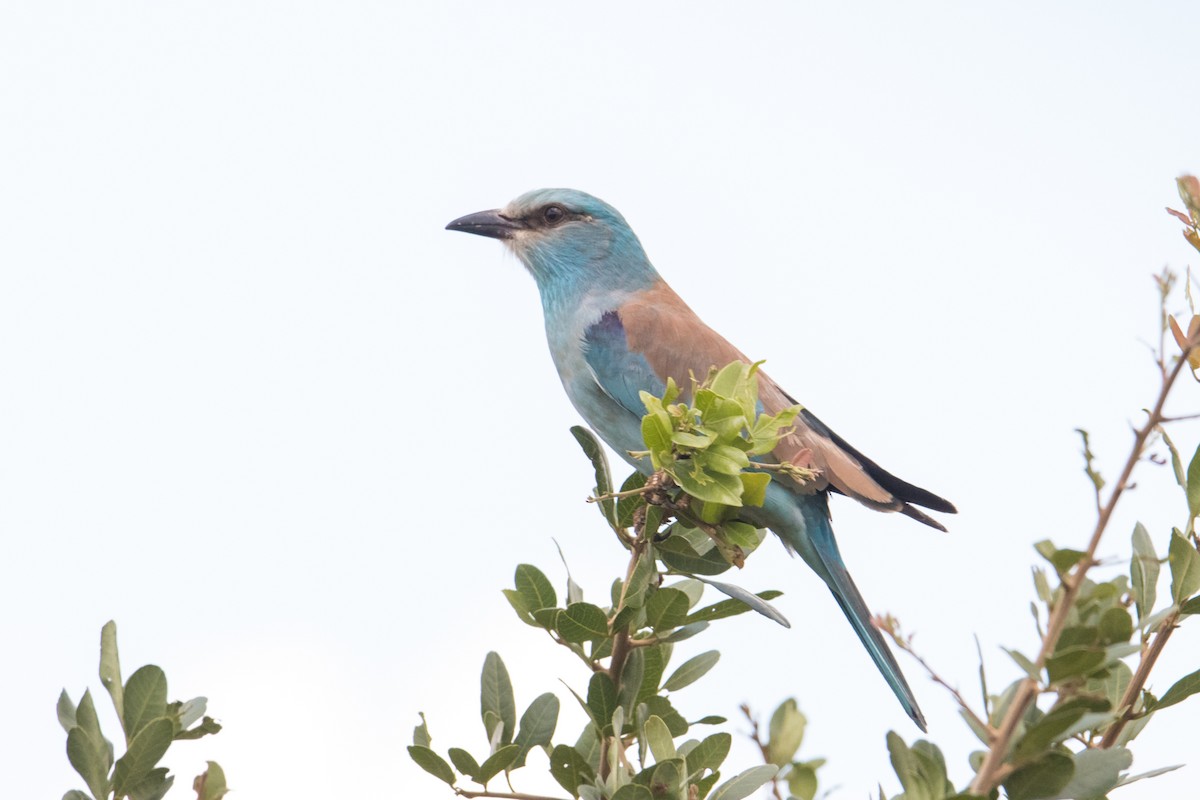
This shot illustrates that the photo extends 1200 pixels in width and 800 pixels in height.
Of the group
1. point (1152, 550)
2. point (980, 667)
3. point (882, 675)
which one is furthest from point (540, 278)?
point (980, 667)

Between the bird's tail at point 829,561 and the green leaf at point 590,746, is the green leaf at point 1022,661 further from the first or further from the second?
the bird's tail at point 829,561

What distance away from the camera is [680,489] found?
10.0 feet

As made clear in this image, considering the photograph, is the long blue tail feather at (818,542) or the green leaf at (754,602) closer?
the green leaf at (754,602)

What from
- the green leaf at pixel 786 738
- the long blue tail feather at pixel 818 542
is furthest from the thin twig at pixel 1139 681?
the long blue tail feather at pixel 818 542

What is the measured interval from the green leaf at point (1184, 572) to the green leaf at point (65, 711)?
1989 millimetres

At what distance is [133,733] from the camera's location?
2467mm

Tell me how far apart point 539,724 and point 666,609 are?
0.36 meters

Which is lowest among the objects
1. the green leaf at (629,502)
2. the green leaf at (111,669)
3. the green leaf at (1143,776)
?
the green leaf at (1143,776)

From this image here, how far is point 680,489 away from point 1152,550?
3.24 ft

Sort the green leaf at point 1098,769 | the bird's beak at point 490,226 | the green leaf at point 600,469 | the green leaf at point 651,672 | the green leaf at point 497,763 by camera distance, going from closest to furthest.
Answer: the green leaf at point 1098,769, the green leaf at point 497,763, the green leaf at point 651,672, the green leaf at point 600,469, the bird's beak at point 490,226

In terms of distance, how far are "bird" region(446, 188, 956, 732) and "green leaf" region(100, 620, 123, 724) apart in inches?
80.1

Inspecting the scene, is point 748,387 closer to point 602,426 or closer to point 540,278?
point 602,426

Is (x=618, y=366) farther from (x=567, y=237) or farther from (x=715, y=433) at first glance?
(x=715, y=433)

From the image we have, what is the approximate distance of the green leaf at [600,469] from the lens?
11.0ft
